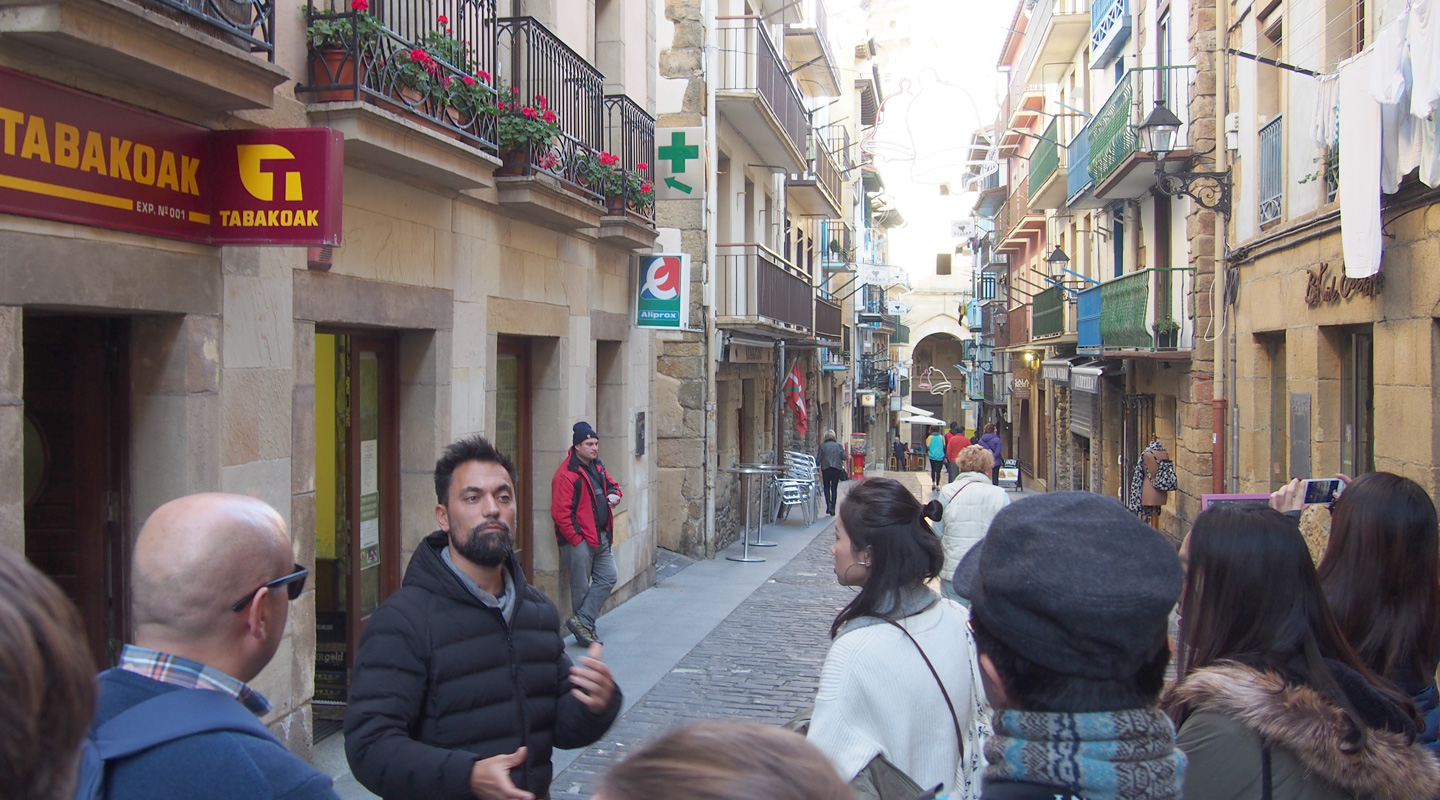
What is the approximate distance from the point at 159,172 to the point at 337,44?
1.45 metres

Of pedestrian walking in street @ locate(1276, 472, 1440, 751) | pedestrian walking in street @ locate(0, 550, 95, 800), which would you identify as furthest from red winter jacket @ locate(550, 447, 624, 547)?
pedestrian walking in street @ locate(0, 550, 95, 800)

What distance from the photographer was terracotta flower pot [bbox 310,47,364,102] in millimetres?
5676

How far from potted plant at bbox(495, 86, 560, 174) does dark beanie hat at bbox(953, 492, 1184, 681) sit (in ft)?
21.5

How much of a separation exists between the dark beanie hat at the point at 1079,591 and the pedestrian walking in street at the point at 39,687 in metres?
0.56

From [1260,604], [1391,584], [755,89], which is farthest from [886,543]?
[755,89]

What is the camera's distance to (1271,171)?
11.7 metres

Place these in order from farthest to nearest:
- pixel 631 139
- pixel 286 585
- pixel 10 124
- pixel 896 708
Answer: pixel 631 139 → pixel 10 124 → pixel 896 708 → pixel 286 585

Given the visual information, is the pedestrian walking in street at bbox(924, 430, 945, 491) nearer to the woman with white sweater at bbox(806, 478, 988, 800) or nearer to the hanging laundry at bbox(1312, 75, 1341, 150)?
the hanging laundry at bbox(1312, 75, 1341, 150)

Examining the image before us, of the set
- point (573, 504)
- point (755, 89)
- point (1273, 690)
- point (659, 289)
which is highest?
point (755, 89)

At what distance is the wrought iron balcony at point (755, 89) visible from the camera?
50.6ft

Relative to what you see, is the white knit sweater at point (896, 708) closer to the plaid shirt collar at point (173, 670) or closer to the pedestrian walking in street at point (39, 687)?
the plaid shirt collar at point (173, 670)

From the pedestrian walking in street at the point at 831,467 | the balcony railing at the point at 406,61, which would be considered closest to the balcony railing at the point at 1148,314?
the pedestrian walking in street at the point at 831,467

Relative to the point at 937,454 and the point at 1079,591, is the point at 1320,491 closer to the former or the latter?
the point at 1079,591

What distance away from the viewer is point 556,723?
3.22 meters
